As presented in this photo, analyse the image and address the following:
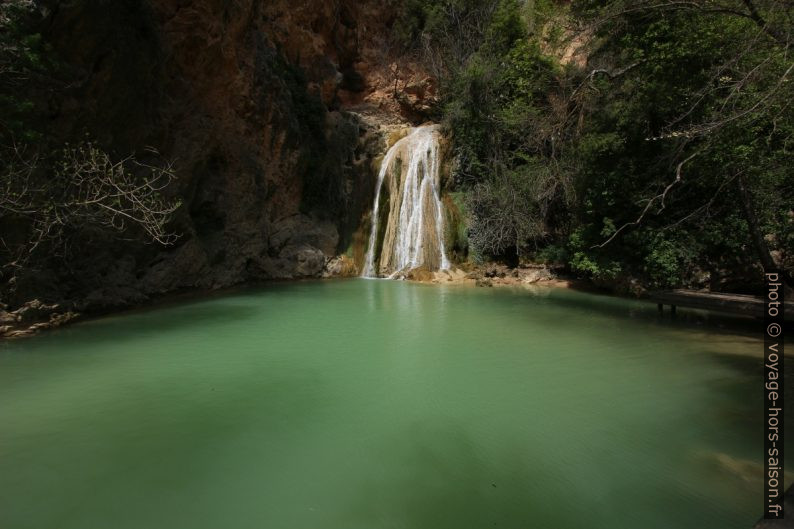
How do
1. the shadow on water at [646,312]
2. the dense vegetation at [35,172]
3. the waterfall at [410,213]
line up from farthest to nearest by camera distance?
1. the waterfall at [410,213]
2. the shadow on water at [646,312]
3. the dense vegetation at [35,172]

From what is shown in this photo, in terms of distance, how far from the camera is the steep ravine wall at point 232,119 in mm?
8055

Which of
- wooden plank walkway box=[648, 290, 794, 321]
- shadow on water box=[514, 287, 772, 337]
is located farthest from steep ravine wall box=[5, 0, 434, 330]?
wooden plank walkway box=[648, 290, 794, 321]

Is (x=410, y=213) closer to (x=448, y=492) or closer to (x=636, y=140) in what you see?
(x=636, y=140)

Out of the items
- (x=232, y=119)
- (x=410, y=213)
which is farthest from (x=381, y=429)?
(x=410, y=213)

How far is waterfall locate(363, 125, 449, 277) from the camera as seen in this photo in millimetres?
15297

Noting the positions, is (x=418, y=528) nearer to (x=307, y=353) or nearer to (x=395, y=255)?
(x=307, y=353)

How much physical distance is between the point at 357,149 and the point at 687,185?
12930 mm

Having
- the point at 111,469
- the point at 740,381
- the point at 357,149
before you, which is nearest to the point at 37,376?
the point at 111,469

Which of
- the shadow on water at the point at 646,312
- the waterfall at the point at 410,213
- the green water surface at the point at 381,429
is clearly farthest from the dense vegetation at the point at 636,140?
the green water surface at the point at 381,429

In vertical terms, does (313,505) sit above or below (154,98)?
below

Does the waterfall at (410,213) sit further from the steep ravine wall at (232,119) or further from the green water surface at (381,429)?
the green water surface at (381,429)

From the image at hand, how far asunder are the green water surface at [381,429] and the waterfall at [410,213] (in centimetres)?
826

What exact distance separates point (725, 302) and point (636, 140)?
4.72 meters

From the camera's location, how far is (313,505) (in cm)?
269
